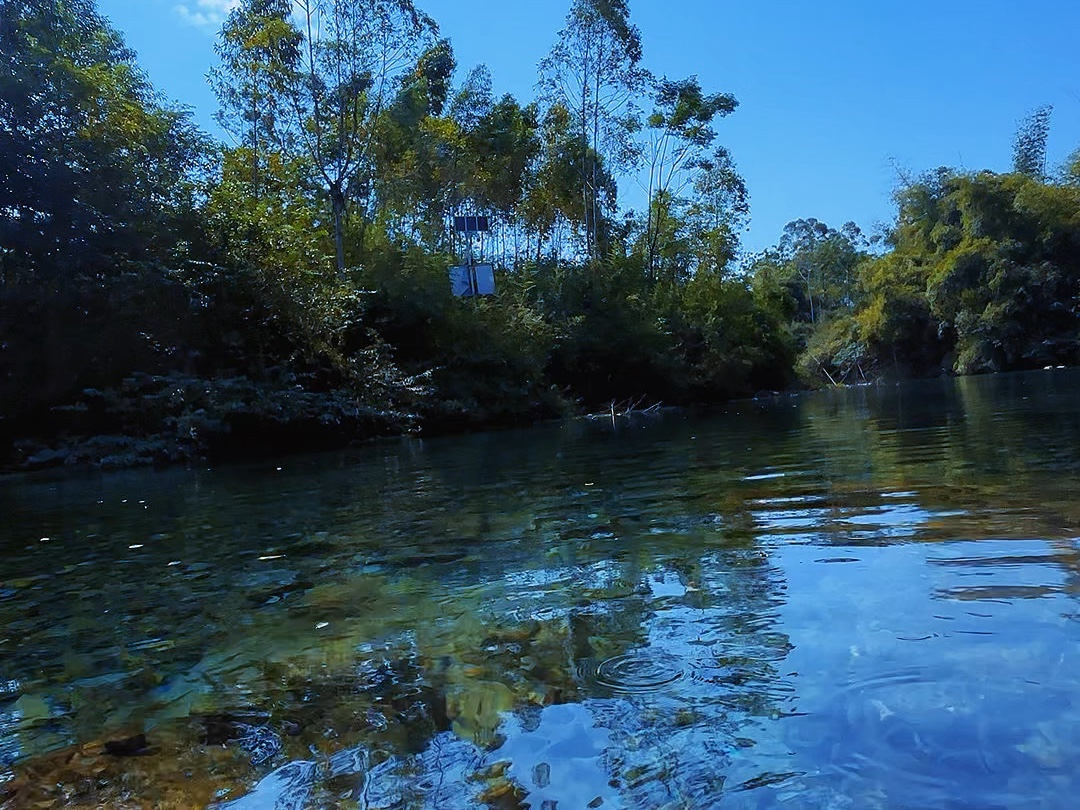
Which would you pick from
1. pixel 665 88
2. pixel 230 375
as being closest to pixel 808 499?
pixel 230 375

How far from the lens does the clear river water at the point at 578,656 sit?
202cm

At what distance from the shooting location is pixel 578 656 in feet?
9.59

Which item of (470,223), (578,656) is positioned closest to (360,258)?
(470,223)

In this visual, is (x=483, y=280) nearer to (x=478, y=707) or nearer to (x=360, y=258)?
(x=360, y=258)

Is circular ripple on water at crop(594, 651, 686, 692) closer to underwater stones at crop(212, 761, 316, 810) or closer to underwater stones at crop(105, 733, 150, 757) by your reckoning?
underwater stones at crop(212, 761, 316, 810)

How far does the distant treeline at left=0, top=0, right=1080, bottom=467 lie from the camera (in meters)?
18.4

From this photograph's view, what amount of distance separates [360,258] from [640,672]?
25999mm

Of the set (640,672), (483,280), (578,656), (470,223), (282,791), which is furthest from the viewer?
(470,223)

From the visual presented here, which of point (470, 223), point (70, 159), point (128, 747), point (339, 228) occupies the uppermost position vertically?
point (470, 223)

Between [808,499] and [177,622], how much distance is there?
4321mm

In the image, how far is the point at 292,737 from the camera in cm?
244

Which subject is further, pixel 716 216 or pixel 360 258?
pixel 716 216

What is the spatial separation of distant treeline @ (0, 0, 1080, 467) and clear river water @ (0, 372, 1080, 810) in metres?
14.2

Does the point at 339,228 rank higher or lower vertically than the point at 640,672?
higher
